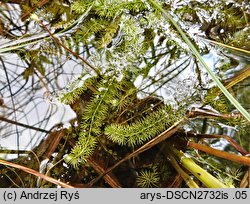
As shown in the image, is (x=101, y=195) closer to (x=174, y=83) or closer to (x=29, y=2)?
(x=174, y=83)

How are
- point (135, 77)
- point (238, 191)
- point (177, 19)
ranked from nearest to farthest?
point (238, 191) → point (135, 77) → point (177, 19)

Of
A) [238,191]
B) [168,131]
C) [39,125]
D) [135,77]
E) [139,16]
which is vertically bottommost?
[238,191]

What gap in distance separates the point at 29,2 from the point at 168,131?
947mm

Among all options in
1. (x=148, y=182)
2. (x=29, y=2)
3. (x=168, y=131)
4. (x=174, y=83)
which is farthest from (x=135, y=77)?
(x=29, y=2)

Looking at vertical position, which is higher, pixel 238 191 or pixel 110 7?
pixel 110 7

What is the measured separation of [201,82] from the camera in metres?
1.59

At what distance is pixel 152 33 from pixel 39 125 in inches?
27.7

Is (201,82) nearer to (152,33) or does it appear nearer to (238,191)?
(152,33)

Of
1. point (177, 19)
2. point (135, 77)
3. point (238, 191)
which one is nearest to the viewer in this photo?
point (238, 191)

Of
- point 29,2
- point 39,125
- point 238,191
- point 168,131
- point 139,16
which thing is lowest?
point 238,191

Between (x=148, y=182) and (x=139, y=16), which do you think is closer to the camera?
(x=148, y=182)

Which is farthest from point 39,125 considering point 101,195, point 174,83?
point 174,83

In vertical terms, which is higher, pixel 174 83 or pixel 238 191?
pixel 174 83

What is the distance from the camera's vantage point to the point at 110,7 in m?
1.62
